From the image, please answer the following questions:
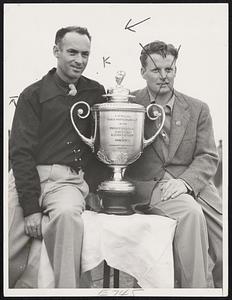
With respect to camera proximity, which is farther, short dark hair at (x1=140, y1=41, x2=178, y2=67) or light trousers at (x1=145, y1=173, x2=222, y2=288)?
short dark hair at (x1=140, y1=41, x2=178, y2=67)

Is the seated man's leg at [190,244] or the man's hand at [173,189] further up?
the man's hand at [173,189]

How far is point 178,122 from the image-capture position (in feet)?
6.25

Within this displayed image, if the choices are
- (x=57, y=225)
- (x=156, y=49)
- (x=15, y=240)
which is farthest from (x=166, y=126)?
(x=15, y=240)

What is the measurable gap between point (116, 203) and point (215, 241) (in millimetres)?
400

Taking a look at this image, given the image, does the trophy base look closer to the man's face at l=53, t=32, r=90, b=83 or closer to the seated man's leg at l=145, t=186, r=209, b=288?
the seated man's leg at l=145, t=186, r=209, b=288

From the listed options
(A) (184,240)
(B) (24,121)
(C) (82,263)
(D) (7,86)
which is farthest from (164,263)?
(D) (7,86)

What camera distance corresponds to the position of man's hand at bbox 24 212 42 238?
70.3 inches

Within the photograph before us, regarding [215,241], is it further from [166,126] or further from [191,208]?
[166,126]

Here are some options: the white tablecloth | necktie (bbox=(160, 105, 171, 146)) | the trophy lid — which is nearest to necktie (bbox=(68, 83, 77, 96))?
the trophy lid

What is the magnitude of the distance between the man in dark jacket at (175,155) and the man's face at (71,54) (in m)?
0.22

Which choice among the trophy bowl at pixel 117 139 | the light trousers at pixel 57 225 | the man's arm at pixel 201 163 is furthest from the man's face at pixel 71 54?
the man's arm at pixel 201 163

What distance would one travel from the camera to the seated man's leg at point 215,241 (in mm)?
1880

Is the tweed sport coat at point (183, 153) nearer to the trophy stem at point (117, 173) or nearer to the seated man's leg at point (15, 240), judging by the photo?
the trophy stem at point (117, 173)

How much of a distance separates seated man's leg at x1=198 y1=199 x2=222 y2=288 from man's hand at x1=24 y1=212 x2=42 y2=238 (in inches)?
23.7
